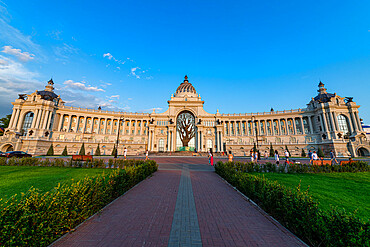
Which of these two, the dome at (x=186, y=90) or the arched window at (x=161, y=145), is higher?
the dome at (x=186, y=90)

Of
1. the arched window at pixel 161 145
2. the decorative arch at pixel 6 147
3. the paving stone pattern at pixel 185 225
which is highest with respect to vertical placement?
the arched window at pixel 161 145

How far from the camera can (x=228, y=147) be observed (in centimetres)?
5766

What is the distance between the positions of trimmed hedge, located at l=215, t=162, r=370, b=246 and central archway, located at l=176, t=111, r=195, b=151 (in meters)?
49.3

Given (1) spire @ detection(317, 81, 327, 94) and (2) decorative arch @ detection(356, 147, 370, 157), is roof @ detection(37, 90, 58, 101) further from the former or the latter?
(1) spire @ detection(317, 81, 327, 94)

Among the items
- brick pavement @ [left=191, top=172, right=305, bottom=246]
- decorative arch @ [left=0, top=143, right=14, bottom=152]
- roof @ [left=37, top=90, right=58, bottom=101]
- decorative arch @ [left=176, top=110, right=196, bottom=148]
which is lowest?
brick pavement @ [left=191, top=172, right=305, bottom=246]

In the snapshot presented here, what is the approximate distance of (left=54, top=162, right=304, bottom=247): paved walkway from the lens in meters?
4.11

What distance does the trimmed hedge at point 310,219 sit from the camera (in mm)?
3076

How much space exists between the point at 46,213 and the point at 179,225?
3725 millimetres

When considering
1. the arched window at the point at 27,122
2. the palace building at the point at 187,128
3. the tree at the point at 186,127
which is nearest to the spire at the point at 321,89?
the palace building at the point at 187,128

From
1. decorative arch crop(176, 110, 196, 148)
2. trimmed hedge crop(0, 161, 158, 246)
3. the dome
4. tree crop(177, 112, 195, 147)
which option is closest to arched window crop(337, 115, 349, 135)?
decorative arch crop(176, 110, 196, 148)

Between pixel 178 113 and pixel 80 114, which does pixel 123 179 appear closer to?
pixel 178 113

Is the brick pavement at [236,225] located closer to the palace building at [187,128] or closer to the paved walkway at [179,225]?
the paved walkway at [179,225]

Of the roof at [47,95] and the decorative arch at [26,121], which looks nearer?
the decorative arch at [26,121]

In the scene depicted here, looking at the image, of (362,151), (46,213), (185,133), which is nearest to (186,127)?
(185,133)
